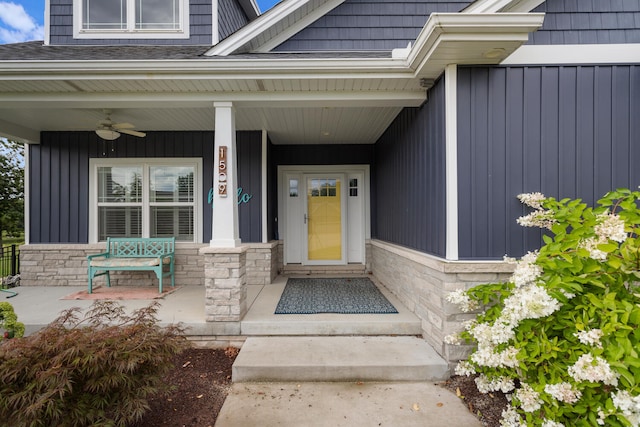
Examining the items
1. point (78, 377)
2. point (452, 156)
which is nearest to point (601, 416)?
point (452, 156)

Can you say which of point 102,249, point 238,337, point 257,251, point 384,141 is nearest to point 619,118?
point 384,141

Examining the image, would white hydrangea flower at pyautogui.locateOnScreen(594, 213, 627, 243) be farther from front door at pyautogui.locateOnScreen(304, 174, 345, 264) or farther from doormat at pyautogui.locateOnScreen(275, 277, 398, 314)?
front door at pyautogui.locateOnScreen(304, 174, 345, 264)

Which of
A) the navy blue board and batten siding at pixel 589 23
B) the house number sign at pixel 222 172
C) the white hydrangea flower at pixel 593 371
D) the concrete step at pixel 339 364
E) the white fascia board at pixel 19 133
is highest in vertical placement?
the navy blue board and batten siding at pixel 589 23

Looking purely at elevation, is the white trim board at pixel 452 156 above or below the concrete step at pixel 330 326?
above

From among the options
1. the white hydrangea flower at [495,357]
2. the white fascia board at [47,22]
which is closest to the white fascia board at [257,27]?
the white fascia board at [47,22]

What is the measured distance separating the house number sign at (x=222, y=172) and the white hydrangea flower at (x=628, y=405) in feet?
11.0

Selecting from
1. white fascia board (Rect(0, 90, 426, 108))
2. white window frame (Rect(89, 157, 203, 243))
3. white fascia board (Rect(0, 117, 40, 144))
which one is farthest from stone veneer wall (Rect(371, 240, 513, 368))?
white fascia board (Rect(0, 117, 40, 144))

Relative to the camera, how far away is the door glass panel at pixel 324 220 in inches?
247

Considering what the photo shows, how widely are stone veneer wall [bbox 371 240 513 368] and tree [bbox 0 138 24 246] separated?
13282 mm

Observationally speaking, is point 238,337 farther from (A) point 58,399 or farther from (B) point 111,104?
(B) point 111,104

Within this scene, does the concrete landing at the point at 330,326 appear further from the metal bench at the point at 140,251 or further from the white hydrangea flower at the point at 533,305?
the metal bench at the point at 140,251

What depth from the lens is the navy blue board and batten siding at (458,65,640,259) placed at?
291 centimetres

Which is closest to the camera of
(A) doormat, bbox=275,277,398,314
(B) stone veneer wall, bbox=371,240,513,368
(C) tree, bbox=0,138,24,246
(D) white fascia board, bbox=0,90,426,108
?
(B) stone veneer wall, bbox=371,240,513,368

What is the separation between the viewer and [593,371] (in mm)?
1570
